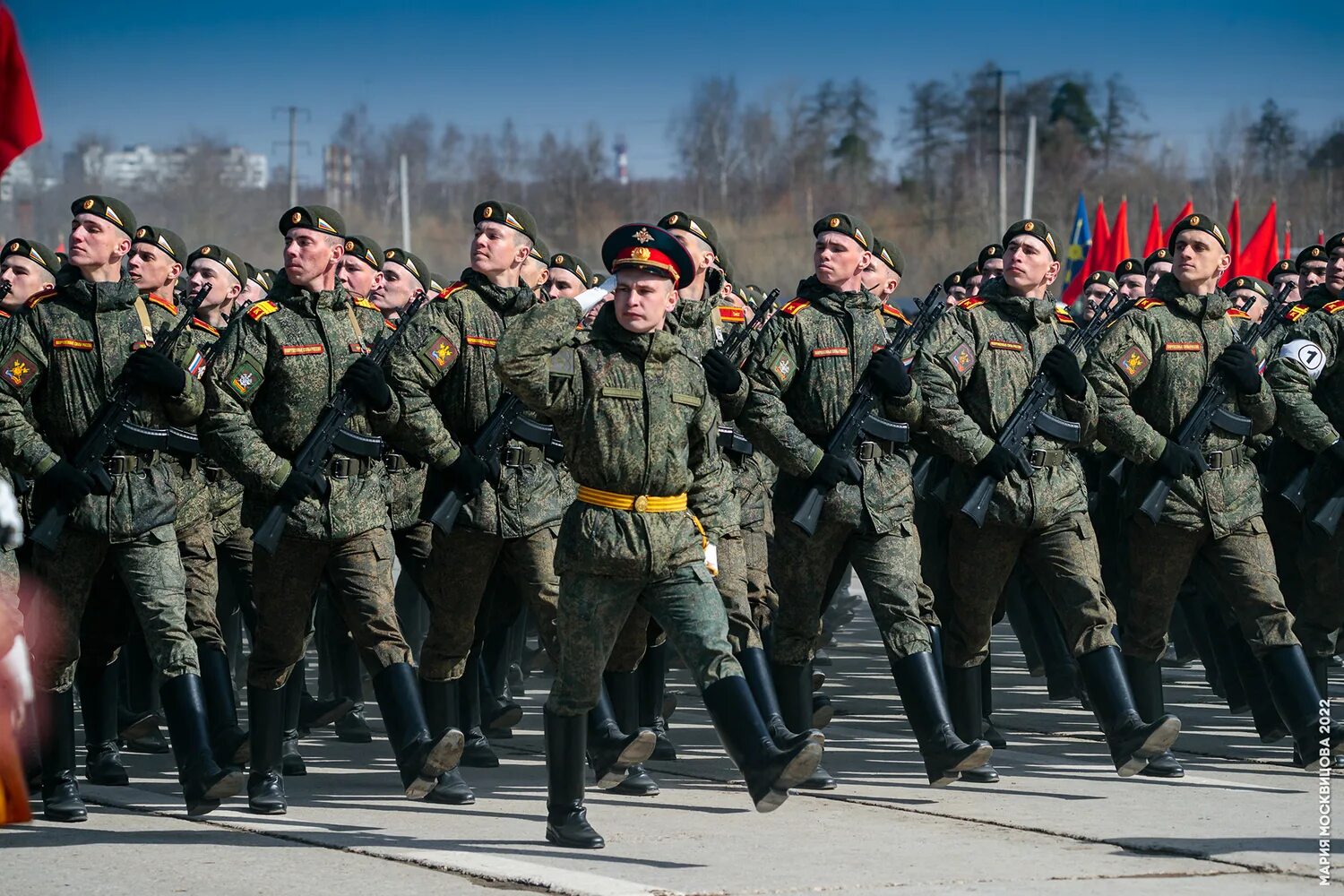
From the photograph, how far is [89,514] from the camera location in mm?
7164

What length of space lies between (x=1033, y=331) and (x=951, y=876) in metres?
2.77

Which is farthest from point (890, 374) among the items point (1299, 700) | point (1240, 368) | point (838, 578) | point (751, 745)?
point (1299, 700)

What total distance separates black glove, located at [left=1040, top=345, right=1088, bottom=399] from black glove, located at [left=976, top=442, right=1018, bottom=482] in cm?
37

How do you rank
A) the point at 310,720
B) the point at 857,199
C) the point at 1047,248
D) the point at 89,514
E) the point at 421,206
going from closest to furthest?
the point at 89,514 → the point at 1047,248 → the point at 310,720 → the point at 857,199 → the point at 421,206

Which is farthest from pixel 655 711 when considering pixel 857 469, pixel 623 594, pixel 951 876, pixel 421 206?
pixel 421 206

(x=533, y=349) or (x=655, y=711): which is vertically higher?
(x=533, y=349)

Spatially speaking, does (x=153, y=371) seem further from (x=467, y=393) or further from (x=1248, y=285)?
(x=1248, y=285)

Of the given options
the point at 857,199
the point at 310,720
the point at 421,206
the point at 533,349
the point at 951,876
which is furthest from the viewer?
the point at 421,206

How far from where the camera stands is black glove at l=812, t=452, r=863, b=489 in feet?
25.3

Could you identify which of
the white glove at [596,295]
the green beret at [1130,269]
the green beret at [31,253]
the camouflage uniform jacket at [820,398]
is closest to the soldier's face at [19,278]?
the green beret at [31,253]

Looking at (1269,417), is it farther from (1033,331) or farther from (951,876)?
(951,876)

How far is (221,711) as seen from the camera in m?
7.49

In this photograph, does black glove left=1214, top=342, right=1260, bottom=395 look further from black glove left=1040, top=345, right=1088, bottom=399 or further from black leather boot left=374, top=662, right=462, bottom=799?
black leather boot left=374, top=662, right=462, bottom=799

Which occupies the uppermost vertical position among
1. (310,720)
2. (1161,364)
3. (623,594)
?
(1161,364)
